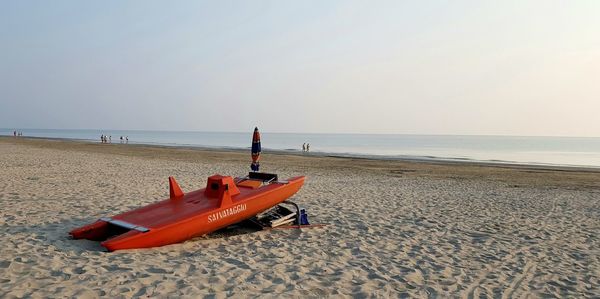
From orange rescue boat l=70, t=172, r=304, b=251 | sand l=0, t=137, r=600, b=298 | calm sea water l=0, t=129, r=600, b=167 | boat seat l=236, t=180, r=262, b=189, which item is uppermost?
calm sea water l=0, t=129, r=600, b=167

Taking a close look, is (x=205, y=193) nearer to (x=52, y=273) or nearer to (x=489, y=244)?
(x=52, y=273)

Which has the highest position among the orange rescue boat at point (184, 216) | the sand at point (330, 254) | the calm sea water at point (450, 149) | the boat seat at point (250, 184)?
the calm sea water at point (450, 149)

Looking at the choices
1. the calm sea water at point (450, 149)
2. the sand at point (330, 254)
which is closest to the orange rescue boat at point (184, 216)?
the sand at point (330, 254)

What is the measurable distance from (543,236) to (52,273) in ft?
26.6

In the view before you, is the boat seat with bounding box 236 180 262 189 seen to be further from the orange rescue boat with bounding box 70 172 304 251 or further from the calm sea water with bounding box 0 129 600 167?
the calm sea water with bounding box 0 129 600 167

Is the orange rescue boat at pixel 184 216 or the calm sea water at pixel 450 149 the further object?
the calm sea water at pixel 450 149

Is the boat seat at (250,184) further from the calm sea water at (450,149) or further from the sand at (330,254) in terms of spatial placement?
the calm sea water at (450,149)

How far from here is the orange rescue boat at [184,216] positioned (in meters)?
6.04

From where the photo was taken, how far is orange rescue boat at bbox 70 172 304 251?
6043mm

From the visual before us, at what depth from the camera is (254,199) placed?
725 centimetres

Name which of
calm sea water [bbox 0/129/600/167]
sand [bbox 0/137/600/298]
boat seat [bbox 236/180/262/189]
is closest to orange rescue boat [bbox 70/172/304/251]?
boat seat [bbox 236/180/262/189]

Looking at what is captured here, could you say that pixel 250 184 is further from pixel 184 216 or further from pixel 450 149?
pixel 450 149

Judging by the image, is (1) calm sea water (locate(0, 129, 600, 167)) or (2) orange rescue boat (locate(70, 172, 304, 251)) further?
(1) calm sea water (locate(0, 129, 600, 167))

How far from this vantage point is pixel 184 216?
6387 mm
